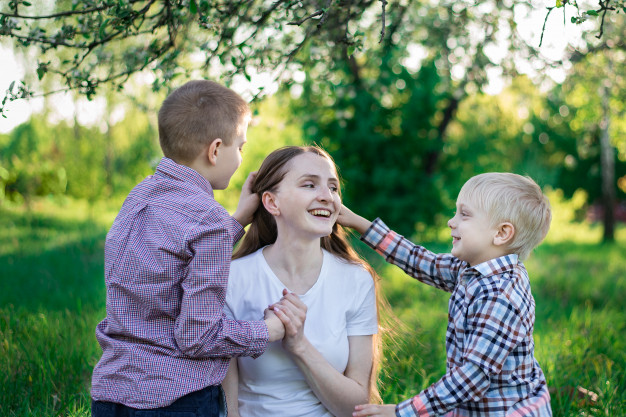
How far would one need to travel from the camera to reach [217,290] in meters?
2.11

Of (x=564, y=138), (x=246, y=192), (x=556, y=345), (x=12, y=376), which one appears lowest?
(x=12, y=376)

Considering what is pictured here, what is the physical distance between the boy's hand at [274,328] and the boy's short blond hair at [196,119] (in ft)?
2.21

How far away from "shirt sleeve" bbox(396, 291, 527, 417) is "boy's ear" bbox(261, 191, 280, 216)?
943 mm

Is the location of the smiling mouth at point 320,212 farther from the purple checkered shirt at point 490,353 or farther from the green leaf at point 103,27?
the green leaf at point 103,27

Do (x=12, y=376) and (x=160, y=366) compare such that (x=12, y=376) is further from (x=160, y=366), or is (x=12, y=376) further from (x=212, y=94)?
(x=212, y=94)

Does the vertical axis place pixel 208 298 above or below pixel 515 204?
below

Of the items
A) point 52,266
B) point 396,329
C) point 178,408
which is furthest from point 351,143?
point 178,408

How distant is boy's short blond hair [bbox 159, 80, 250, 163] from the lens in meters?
2.29

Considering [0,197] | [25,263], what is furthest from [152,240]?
[0,197]

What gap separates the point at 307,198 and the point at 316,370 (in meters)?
0.69

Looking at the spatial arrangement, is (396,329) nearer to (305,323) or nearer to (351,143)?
(305,323)

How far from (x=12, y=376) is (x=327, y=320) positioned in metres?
1.92

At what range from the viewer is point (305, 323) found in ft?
8.39

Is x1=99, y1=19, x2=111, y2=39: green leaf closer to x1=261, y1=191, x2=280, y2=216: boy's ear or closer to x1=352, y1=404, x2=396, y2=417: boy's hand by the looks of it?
x1=261, y1=191, x2=280, y2=216: boy's ear
